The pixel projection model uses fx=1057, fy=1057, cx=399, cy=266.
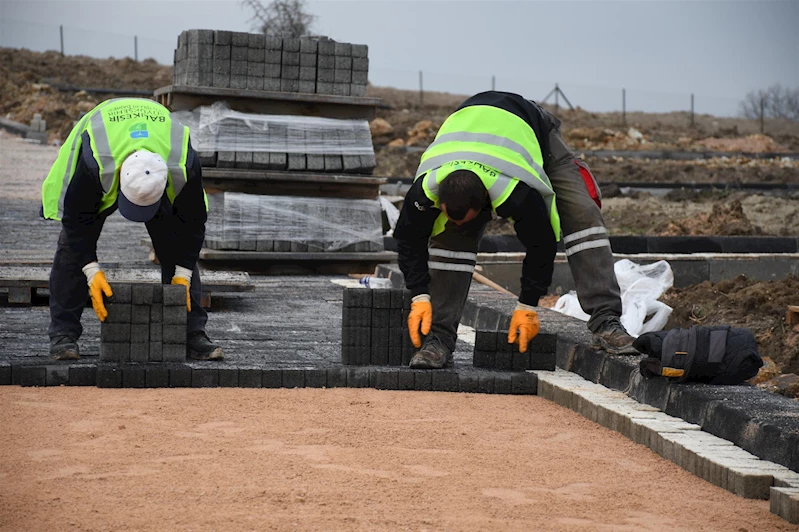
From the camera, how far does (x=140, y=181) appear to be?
5.76 meters

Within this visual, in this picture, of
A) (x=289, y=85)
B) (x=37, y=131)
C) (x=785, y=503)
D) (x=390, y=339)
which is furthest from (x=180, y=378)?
(x=37, y=131)

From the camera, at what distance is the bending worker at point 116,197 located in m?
5.88

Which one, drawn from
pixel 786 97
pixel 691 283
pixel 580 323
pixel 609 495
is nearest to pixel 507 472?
pixel 609 495

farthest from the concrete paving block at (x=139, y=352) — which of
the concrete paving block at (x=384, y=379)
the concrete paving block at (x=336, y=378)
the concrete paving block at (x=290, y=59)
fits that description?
the concrete paving block at (x=290, y=59)

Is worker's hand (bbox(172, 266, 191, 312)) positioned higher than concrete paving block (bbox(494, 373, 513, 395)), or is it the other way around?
worker's hand (bbox(172, 266, 191, 312))

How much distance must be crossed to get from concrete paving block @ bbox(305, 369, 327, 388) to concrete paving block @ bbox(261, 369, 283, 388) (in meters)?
0.15

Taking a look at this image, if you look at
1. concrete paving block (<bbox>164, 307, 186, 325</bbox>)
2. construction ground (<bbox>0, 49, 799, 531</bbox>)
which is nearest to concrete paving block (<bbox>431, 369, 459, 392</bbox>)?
construction ground (<bbox>0, 49, 799, 531</bbox>)

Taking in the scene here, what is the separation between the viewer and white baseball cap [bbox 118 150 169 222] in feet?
18.9

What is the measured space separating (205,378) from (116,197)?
1.16 meters

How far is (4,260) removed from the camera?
32.8ft

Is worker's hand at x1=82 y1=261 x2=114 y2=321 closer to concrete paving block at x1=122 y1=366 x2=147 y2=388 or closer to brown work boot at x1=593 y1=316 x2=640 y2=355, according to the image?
concrete paving block at x1=122 y1=366 x2=147 y2=388

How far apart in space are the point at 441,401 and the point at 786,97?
58.1 meters

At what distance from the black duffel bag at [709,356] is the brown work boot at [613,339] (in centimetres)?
85

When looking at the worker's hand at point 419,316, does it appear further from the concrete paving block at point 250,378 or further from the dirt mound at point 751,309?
the dirt mound at point 751,309
